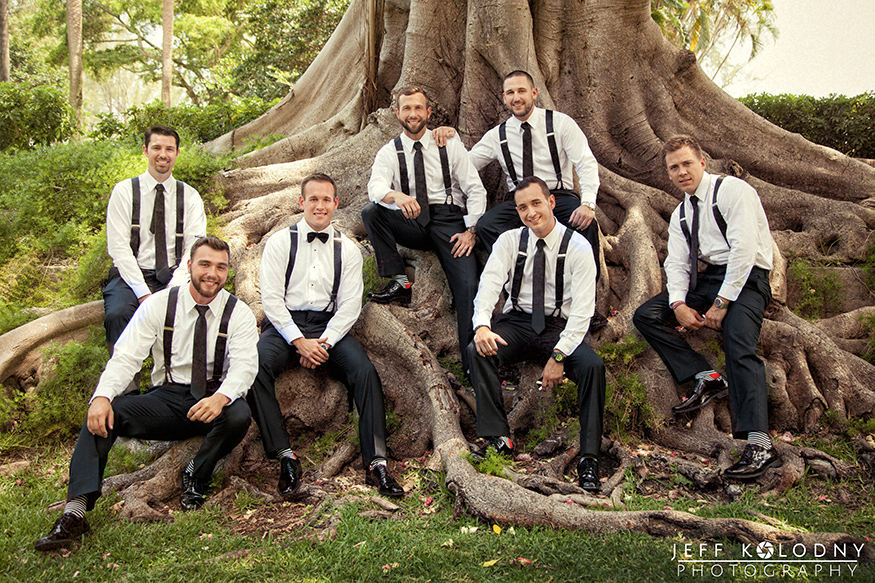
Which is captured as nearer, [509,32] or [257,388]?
[257,388]

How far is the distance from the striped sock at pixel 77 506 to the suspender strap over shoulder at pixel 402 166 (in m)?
3.55

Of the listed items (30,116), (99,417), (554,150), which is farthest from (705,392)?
(30,116)

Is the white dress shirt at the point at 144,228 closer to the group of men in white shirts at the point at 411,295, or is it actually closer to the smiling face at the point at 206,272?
the group of men in white shirts at the point at 411,295

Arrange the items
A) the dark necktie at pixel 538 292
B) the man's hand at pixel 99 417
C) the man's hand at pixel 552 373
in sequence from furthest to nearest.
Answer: the dark necktie at pixel 538 292
the man's hand at pixel 552 373
the man's hand at pixel 99 417

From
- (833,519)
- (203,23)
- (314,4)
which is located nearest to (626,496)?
(833,519)

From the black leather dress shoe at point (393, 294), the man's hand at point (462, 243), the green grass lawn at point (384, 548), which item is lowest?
the green grass lawn at point (384, 548)

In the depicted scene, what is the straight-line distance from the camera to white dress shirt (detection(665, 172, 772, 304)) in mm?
4910

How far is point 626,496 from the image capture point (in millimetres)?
4238

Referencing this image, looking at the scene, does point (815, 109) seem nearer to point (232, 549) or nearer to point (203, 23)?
point (232, 549)

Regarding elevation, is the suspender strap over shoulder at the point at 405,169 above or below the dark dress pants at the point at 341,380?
above

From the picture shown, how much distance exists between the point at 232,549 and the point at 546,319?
9.03ft

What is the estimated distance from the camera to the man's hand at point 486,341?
186 inches

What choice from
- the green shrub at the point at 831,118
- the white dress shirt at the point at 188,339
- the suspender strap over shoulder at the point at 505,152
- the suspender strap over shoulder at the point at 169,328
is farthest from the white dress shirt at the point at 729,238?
the green shrub at the point at 831,118

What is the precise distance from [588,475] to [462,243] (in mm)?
2279
